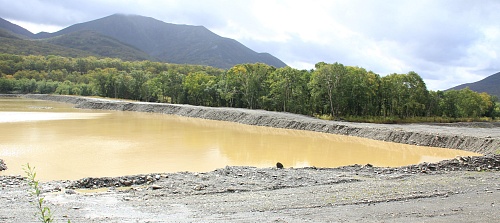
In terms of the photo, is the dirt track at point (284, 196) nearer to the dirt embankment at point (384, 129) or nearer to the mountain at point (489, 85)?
the dirt embankment at point (384, 129)

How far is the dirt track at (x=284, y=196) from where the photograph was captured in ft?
29.2

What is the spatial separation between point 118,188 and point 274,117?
30515 millimetres

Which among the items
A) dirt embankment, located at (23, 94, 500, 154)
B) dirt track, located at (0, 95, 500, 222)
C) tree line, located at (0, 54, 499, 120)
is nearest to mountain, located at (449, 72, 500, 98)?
tree line, located at (0, 54, 499, 120)

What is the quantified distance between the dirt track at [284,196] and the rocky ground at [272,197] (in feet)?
0.07

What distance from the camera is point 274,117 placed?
1662 inches

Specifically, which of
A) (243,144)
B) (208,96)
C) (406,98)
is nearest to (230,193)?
(243,144)

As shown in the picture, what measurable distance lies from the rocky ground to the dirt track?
0.9 inches

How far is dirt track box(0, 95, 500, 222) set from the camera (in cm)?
891

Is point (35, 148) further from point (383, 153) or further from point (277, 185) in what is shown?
point (383, 153)

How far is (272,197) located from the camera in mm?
11047

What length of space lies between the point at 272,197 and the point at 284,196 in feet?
1.29

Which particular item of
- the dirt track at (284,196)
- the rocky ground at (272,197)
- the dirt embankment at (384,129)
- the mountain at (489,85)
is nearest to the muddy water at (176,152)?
the dirt embankment at (384,129)

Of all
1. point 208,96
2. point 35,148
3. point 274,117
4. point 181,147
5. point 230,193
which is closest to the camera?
point 230,193

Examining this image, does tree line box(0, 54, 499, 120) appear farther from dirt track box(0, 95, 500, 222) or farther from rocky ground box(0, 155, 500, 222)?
rocky ground box(0, 155, 500, 222)
